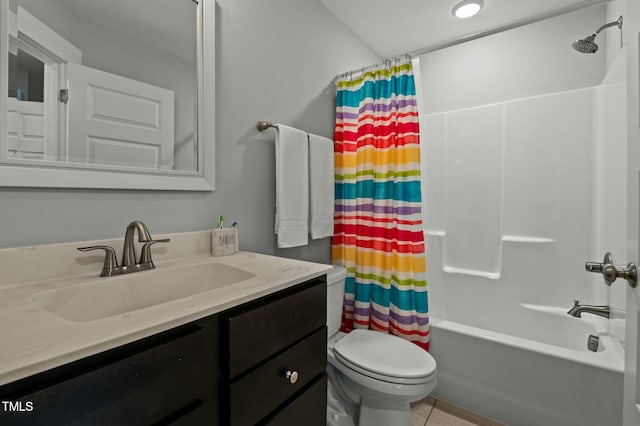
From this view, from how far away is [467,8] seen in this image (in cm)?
176

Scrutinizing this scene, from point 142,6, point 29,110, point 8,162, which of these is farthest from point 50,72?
point 142,6

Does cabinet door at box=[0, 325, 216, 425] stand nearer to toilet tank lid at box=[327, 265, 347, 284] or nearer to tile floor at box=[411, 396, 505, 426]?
toilet tank lid at box=[327, 265, 347, 284]

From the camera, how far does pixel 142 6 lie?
3.38 ft

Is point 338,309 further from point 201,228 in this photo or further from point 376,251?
point 201,228

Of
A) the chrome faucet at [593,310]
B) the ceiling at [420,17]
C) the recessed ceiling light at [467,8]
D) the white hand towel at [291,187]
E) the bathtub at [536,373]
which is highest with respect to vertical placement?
the ceiling at [420,17]

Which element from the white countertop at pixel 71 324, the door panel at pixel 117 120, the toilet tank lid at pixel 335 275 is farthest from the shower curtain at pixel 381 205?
the door panel at pixel 117 120

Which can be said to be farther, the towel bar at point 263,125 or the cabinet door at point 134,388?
the towel bar at point 263,125

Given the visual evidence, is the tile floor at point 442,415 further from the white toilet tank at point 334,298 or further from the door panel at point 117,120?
the door panel at point 117,120

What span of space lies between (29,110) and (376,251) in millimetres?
1530

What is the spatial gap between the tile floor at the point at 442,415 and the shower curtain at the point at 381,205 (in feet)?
1.20

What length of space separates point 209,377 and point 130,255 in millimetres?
502

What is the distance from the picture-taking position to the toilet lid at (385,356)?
1215mm

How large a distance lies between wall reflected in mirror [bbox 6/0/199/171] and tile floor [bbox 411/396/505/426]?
173 centimetres

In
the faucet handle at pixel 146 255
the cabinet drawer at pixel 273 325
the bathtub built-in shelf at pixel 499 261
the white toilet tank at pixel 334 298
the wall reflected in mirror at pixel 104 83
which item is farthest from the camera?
the bathtub built-in shelf at pixel 499 261
